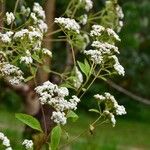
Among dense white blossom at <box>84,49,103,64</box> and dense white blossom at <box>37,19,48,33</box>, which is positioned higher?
dense white blossom at <box>84,49,103,64</box>

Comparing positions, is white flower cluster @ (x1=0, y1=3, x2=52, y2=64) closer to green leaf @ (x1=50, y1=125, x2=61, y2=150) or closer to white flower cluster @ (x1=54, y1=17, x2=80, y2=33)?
white flower cluster @ (x1=54, y1=17, x2=80, y2=33)

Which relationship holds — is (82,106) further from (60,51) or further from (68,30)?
(68,30)

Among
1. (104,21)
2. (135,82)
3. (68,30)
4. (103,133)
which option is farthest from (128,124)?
(68,30)

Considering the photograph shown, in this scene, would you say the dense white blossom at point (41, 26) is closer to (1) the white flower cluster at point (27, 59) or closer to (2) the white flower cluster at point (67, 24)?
(2) the white flower cluster at point (67, 24)

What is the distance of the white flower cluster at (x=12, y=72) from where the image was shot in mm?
2561

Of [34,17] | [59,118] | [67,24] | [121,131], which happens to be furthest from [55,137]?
[121,131]

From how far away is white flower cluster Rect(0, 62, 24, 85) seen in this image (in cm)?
256

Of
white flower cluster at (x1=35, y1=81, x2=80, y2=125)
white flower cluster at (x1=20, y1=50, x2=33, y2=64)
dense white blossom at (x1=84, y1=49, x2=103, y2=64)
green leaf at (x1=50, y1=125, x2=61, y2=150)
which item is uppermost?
white flower cluster at (x1=20, y1=50, x2=33, y2=64)

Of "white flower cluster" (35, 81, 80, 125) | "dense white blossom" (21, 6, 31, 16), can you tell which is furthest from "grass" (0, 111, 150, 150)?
"white flower cluster" (35, 81, 80, 125)

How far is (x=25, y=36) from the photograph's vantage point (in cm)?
258

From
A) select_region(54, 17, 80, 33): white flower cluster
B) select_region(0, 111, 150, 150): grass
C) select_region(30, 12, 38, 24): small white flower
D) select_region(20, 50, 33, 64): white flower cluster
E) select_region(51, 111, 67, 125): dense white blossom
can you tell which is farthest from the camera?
select_region(0, 111, 150, 150): grass

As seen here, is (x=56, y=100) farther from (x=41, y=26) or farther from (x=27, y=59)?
(x=41, y=26)

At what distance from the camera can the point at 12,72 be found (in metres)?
2.58

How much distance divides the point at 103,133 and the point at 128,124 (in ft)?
7.50
